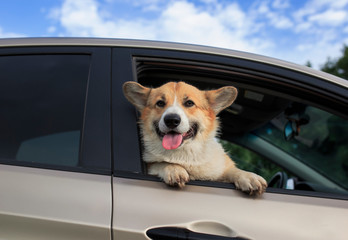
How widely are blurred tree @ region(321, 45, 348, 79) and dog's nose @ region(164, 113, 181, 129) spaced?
2891cm

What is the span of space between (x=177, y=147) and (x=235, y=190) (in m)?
0.50

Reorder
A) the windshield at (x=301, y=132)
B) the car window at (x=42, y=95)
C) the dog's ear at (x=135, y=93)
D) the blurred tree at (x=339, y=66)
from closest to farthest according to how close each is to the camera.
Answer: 1. the dog's ear at (x=135, y=93)
2. the car window at (x=42, y=95)
3. the windshield at (x=301, y=132)
4. the blurred tree at (x=339, y=66)

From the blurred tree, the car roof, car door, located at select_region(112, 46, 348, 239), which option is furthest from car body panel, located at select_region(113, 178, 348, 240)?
the blurred tree

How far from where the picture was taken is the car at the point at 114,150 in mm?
1319

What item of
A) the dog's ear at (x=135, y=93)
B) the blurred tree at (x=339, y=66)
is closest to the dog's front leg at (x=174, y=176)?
the dog's ear at (x=135, y=93)

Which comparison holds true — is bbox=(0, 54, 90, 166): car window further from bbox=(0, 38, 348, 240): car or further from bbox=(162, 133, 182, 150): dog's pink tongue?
bbox=(162, 133, 182, 150): dog's pink tongue

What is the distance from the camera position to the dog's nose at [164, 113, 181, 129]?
1781mm

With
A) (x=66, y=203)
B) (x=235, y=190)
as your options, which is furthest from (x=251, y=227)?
(x=66, y=203)

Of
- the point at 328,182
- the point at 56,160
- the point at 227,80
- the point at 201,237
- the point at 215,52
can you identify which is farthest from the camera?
the point at 328,182

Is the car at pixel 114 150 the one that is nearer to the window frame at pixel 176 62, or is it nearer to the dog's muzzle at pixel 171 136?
the window frame at pixel 176 62

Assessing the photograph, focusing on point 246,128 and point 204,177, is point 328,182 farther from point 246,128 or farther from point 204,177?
point 204,177

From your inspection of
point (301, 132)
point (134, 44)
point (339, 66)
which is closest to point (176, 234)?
point (134, 44)

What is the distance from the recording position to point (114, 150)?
151 centimetres

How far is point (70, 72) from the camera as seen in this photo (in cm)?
178
